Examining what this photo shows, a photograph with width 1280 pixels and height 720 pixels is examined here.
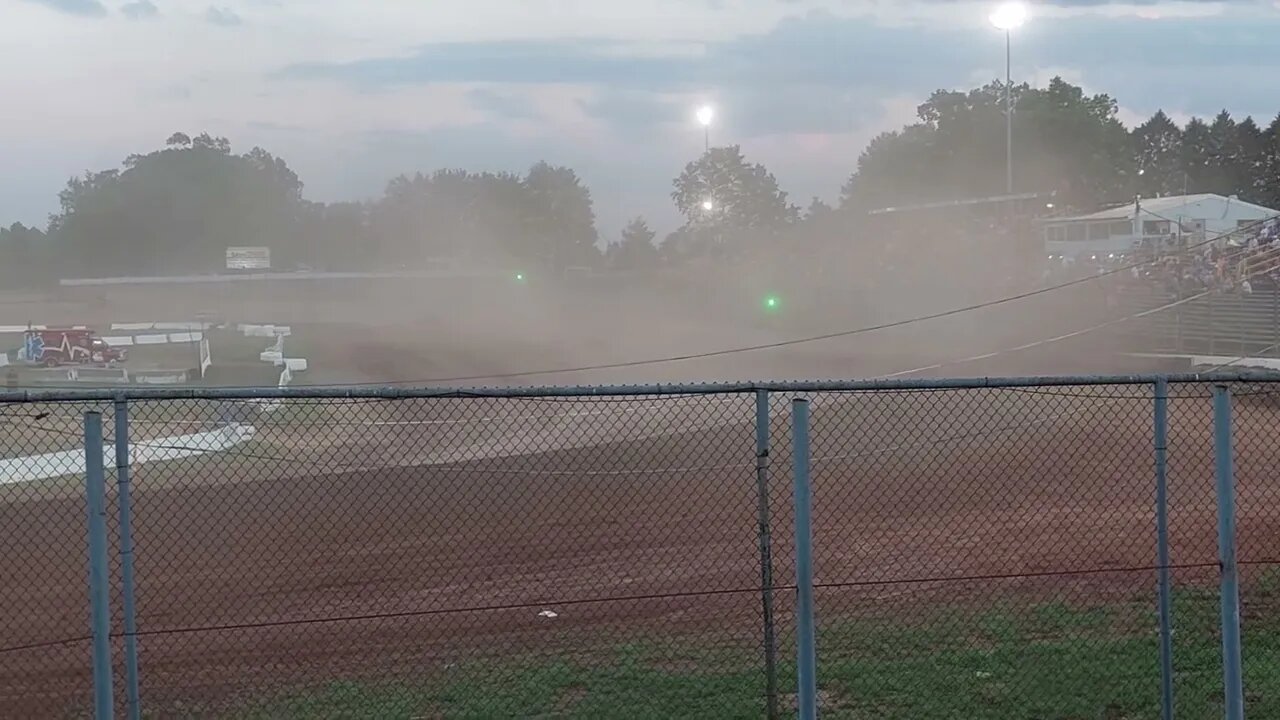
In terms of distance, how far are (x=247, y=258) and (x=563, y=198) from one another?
24405mm

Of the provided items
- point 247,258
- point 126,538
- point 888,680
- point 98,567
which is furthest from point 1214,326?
point 247,258

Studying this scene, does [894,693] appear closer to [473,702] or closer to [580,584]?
[473,702]

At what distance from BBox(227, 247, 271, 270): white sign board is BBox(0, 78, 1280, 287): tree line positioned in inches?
137

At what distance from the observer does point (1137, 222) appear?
55.2 metres

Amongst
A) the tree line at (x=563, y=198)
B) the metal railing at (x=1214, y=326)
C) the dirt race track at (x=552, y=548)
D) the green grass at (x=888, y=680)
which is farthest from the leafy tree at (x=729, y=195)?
the green grass at (x=888, y=680)

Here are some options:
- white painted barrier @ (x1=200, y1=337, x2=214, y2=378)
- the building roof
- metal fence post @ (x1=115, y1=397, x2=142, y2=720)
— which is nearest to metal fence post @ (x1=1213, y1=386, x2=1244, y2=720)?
metal fence post @ (x1=115, y1=397, x2=142, y2=720)

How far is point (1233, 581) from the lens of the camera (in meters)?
6.22

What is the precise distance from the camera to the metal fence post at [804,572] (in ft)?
19.4

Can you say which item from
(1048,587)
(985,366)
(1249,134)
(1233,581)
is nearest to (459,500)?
(1048,587)

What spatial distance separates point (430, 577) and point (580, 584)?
59.0 inches

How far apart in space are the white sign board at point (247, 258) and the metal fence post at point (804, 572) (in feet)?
200

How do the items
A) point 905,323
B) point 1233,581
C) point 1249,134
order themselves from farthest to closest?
point 1249,134 → point 905,323 → point 1233,581

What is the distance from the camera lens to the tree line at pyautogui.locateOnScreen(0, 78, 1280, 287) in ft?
213

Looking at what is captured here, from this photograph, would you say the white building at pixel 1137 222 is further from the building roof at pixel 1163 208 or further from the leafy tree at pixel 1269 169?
the leafy tree at pixel 1269 169
